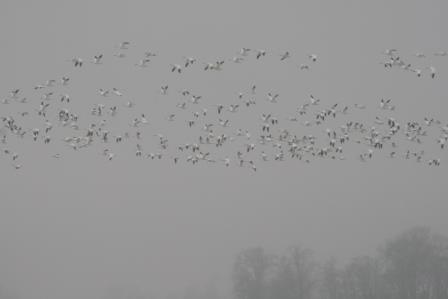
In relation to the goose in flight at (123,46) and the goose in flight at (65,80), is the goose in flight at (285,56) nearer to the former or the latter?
the goose in flight at (123,46)

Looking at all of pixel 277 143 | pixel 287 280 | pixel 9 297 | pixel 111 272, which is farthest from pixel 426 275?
pixel 111 272

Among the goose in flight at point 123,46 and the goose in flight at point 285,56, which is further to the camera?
the goose in flight at point 123,46

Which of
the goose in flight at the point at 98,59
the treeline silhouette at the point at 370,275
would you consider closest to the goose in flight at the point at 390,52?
the goose in flight at the point at 98,59

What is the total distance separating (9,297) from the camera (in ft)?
315

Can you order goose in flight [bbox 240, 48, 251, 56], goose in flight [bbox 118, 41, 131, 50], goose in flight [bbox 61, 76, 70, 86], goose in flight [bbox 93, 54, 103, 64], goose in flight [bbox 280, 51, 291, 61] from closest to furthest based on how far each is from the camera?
goose in flight [bbox 280, 51, 291, 61] < goose in flight [bbox 93, 54, 103, 64] < goose in flight [bbox 61, 76, 70, 86] < goose in flight [bbox 118, 41, 131, 50] < goose in flight [bbox 240, 48, 251, 56]

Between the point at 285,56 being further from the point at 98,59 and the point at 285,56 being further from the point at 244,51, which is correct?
the point at 98,59

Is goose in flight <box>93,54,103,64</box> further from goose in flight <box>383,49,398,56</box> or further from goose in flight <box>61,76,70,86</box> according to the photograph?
goose in flight <box>383,49,398,56</box>

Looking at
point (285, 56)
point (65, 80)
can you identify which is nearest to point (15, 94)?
point (65, 80)

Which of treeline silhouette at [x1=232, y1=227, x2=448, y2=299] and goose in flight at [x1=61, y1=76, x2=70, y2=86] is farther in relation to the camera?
treeline silhouette at [x1=232, y1=227, x2=448, y2=299]

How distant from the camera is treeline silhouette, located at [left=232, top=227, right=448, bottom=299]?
48812 mm

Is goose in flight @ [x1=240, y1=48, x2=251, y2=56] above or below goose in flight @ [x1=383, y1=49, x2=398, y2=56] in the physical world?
above

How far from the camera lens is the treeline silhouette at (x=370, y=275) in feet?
160

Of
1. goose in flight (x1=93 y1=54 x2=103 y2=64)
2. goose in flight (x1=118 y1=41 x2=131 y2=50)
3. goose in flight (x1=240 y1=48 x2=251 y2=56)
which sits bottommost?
goose in flight (x1=93 y1=54 x2=103 y2=64)

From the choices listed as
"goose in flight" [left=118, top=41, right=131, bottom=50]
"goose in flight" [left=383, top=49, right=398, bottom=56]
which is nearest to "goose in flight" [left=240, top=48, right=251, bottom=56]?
"goose in flight" [left=118, top=41, right=131, bottom=50]
